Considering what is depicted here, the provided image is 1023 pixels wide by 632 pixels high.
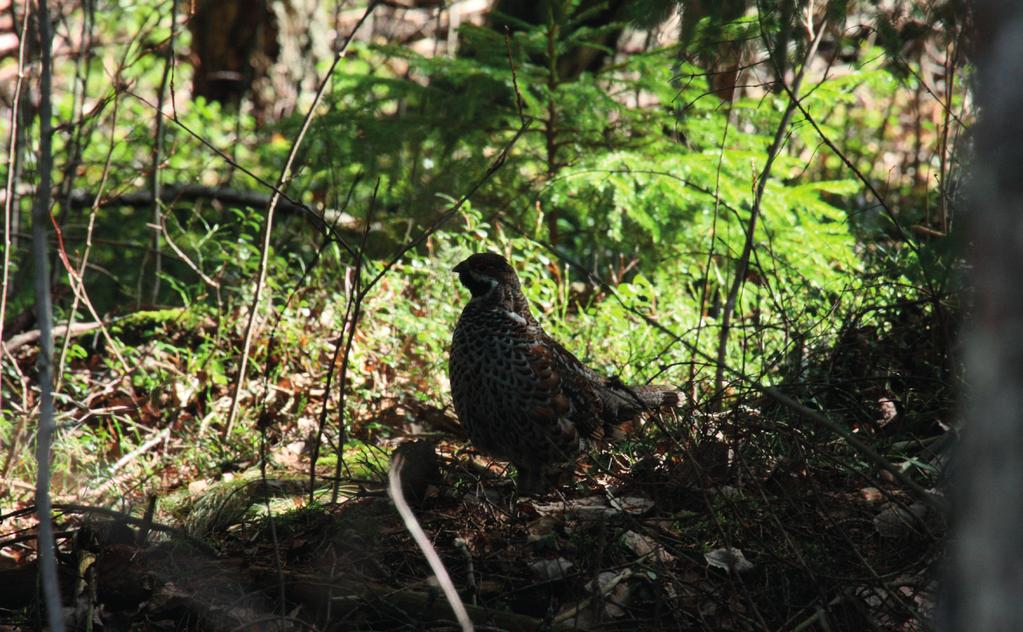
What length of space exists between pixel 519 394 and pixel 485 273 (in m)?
0.64

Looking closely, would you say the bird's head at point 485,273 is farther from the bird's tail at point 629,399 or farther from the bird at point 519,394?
the bird's tail at point 629,399

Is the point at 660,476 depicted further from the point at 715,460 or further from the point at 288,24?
the point at 288,24

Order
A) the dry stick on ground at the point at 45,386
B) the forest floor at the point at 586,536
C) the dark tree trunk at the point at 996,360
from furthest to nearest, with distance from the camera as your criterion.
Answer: the forest floor at the point at 586,536
the dry stick on ground at the point at 45,386
the dark tree trunk at the point at 996,360

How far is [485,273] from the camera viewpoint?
4438mm

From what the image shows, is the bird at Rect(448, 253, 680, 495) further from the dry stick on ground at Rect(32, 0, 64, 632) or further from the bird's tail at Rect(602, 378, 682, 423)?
the dry stick on ground at Rect(32, 0, 64, 632)

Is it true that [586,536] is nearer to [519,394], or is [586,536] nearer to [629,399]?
[519,394]

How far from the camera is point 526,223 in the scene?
6734mm

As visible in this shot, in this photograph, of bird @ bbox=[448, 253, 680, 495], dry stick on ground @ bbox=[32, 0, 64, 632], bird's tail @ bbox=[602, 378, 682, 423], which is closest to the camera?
dry stick on ground @ bbox=[32, 0, 64, 632]

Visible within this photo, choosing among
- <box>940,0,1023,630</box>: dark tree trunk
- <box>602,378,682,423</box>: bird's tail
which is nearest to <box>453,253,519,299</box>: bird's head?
<box>602,378,682,423</box>: bird's tail

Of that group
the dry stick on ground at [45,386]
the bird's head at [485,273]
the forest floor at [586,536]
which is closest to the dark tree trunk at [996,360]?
the forest floor at [586,536]

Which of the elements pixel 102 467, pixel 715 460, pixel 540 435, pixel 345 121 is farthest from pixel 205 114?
pixel 715 460

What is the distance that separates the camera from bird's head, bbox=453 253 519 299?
4.43 meters

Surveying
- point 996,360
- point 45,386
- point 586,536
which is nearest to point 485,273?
point 586,536

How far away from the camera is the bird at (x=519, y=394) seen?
411 centimetres
